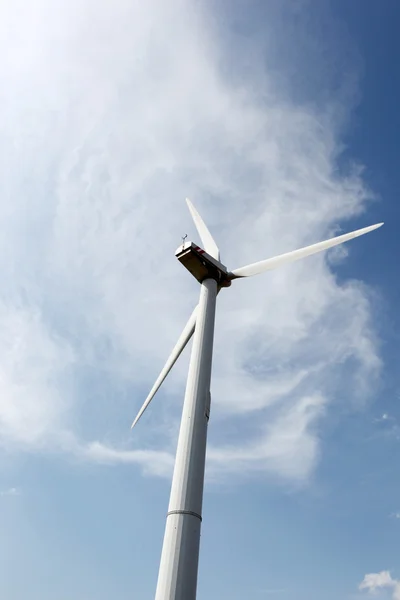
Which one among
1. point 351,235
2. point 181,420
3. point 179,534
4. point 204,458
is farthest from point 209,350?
point 351,235

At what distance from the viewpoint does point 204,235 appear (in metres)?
35.6

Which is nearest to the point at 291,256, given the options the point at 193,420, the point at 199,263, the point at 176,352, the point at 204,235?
the point at 199,263

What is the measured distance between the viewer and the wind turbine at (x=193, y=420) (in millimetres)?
17719

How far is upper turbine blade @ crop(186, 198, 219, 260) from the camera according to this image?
33.1 m

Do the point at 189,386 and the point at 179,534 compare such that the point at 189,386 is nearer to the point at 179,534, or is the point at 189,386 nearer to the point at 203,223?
the point at 179,534

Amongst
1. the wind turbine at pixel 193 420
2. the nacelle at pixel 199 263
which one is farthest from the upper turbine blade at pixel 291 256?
the nacelle at pixel 199 263

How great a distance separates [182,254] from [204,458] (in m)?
13.8

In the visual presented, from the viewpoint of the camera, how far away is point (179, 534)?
18328 millimetres

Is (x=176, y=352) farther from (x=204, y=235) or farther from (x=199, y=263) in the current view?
(x=204, y=235)

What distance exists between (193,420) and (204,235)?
18.2 m

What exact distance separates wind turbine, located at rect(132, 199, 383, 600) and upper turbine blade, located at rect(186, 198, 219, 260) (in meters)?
0.32

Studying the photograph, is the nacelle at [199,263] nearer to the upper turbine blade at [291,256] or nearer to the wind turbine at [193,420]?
the wind turbine at [193,420]

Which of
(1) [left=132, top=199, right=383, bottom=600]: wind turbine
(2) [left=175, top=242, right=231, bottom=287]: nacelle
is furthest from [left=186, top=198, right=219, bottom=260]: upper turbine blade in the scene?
(2) [left=175, top=242, right=231, bottom=287]: nacelle

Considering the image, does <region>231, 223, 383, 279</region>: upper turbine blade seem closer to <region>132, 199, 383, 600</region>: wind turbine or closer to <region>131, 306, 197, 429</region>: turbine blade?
<region>132, 199, 383, 600</region>: wind turbine
